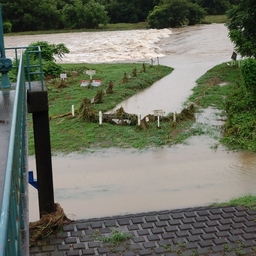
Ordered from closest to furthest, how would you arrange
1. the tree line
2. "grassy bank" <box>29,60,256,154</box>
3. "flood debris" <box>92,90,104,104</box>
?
"grassy bank" <box>29,60,256,154</box>, "flood debris" <box>92,90,104,104</box>, the tree line

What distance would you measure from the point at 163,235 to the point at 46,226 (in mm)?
1872

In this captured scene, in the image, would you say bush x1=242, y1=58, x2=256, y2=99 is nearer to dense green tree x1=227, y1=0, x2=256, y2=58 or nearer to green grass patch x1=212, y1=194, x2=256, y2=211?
dense green tree x1=227, y1=0, x2=256, y2=58

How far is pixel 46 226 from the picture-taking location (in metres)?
7.91

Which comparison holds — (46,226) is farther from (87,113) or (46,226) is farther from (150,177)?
(87,113)

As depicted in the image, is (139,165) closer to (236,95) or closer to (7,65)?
(7,65)

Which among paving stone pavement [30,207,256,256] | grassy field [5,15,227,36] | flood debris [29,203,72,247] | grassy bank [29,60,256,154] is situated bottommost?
grassy bank [29,60,256,154]

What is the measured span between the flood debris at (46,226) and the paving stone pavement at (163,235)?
0.41 ft

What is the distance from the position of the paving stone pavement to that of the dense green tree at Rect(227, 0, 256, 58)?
13.9 meters

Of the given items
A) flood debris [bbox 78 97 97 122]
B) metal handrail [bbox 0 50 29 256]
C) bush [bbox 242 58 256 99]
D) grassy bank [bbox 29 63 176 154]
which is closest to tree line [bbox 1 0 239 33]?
grassy bank [bbox 29 63 176 154]

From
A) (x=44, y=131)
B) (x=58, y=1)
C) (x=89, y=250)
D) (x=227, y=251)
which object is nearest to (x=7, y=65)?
(x=44, y=131)

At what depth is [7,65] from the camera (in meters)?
7.61

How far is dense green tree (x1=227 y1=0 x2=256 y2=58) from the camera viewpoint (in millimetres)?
20750

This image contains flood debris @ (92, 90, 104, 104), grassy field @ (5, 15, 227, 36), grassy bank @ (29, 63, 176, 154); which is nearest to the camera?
grassy bank @ (29, 63, 176, 154)

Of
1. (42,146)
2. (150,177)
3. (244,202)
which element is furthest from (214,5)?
(42,146)
